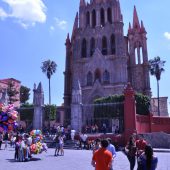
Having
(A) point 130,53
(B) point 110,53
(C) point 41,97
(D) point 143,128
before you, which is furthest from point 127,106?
(A) point 130,53

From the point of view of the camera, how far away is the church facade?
4750 cm

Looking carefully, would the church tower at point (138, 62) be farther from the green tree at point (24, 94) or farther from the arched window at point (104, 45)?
the green tree at point (24, 94)

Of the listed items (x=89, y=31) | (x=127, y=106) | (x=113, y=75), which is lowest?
(x=127, y=106)

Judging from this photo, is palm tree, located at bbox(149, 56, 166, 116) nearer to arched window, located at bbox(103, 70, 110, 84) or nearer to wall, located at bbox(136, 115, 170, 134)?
arched window, located at bbox(103, 70, 110, 84)

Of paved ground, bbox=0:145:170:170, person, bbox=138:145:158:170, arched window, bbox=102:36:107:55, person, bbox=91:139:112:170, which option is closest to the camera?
person, bbox=91:139:112:170

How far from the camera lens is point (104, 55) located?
49.8 metres

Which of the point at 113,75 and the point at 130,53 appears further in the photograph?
the point at 130,53

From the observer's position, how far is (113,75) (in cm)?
4775

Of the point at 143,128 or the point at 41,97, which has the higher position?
the point at 41,97

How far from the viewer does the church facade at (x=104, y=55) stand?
4750 centimetres

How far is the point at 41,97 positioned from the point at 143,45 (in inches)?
1268

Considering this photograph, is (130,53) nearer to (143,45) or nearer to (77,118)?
(143,45)

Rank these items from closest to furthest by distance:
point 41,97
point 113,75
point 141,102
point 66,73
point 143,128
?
point 143,128
point 41,97
point 141,102
point 113,75
point 66,73

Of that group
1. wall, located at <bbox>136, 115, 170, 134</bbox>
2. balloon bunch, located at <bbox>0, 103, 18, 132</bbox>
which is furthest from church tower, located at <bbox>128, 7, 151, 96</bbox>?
balloon bunch, located at <bbox>0, 103, 18, 132</bbox>
